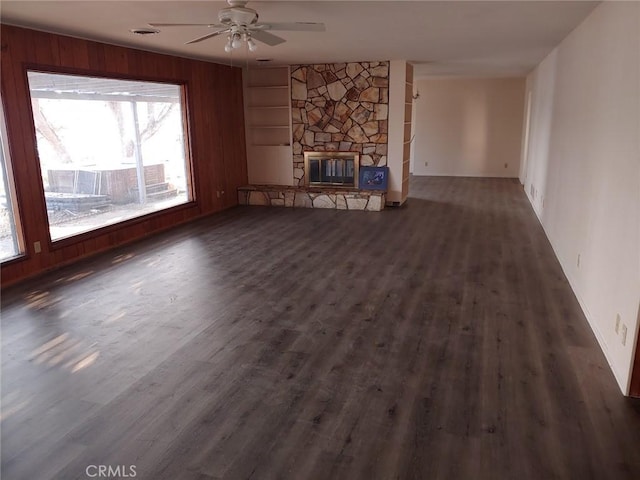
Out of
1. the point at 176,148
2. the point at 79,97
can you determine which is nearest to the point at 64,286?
the point at 79,97

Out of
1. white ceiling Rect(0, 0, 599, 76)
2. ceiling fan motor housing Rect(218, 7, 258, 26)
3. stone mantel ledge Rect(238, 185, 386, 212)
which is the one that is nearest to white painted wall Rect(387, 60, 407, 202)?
stone mantel ledge Rect(238, 185, 386, 212)

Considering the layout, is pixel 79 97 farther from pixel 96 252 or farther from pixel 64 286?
pixel 64 286

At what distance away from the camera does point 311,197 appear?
8.00m

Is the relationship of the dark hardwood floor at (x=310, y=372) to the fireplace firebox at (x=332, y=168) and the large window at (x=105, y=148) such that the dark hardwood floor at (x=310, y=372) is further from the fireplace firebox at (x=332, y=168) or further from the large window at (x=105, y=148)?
the fireplace firebox at (x=332, y=168)

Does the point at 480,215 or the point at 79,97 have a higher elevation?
the point at 79,97

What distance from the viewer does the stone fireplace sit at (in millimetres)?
7613

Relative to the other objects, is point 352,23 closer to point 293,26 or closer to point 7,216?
point 293,26

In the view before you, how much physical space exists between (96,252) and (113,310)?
6.11 feet

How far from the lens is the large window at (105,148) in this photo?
4.81 meters

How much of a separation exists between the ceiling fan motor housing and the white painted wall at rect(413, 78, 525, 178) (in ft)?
29.3

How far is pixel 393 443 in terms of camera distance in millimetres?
2182

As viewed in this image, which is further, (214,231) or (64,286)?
(214,231)

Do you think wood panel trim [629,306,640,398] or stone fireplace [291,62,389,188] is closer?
wood panel trim [629,306,640,398]

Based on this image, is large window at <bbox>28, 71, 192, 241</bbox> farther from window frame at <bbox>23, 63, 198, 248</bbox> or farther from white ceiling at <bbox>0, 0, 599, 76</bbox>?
white ceiling at <bbox>0, 0, 599, 76</bbox>
